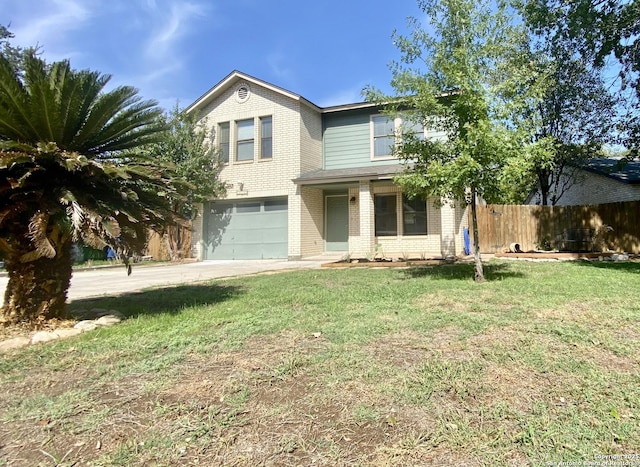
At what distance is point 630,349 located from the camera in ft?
11.5

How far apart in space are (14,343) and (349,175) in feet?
37.2

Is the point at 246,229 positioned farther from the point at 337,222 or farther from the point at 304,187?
the point at 337,222

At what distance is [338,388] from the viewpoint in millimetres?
2965

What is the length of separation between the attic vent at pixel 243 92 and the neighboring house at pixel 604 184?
14526 millimetres

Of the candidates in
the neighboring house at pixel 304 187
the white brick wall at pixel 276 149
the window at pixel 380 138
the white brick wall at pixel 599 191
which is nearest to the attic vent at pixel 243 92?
the neighboring house at pixel 304 187

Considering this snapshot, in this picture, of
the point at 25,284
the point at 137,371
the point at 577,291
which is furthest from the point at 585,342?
the point at 25,284

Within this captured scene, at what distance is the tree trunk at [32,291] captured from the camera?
15.8 ft

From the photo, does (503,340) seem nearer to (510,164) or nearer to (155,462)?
(155,462)

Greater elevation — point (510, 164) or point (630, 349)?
point (510, 164)

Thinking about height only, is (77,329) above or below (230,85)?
below

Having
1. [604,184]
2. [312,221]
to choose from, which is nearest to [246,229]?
[312,221]

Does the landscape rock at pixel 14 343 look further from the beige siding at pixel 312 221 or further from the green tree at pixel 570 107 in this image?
the green tree at pixel 570 107

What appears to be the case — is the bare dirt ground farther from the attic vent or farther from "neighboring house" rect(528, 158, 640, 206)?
"neighboring house" rect(528, 158, 640, 206)

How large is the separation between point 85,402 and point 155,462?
108cm
